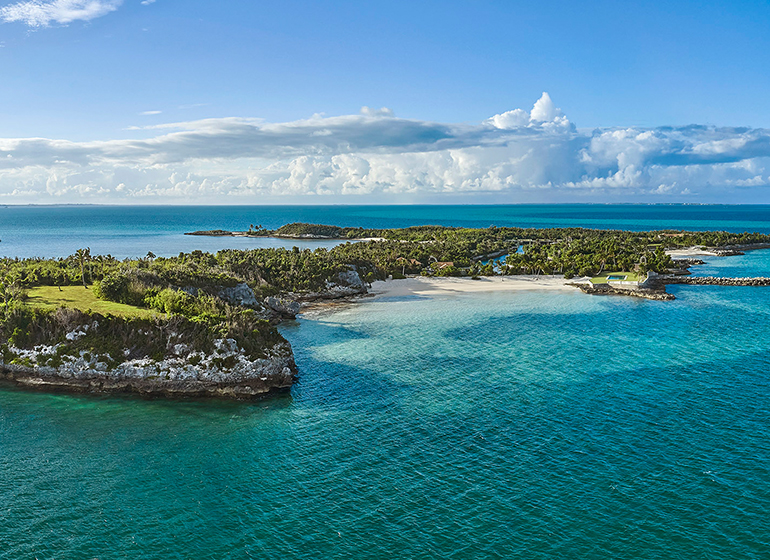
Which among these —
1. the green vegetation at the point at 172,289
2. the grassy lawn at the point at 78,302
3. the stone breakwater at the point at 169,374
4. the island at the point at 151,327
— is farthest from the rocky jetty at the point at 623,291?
the grassy lawn at the point at 78,302

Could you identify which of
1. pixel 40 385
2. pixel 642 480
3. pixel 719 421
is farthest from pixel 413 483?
pixel 40 385

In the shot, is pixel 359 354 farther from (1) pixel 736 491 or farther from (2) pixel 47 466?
(1) pixel 736 491

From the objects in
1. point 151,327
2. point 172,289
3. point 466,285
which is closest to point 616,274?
point 466,285

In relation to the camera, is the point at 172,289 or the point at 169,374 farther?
the point at 172,289

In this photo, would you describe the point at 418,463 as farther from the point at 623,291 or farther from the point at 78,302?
the point at 623,291

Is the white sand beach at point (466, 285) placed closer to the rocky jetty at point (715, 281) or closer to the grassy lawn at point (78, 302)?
the rocky jetty at point (715, 281)
